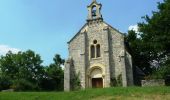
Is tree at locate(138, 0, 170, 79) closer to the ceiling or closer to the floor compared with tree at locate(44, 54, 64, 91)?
closer to the ceiling

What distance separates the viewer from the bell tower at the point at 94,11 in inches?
1580

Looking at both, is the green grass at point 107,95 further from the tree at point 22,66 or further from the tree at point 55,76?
the tree at point 22,66

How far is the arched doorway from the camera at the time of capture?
38.4 metres

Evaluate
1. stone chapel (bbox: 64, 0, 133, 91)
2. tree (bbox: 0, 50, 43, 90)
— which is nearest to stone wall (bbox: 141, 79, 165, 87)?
stone chapel (bbox: 64, 0, 133, 91)

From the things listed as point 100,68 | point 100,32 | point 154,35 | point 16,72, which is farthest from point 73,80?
point 16,72

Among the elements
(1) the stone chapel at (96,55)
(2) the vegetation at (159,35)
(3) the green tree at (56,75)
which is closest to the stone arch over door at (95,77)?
(1) the stone chapel at (96,55)

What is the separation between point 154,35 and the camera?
39.2 meters

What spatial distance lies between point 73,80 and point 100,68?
11.6ft

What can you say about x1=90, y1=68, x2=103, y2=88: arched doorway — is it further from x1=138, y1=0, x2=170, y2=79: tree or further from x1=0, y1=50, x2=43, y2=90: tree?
x1=0, y1=50, x2=43, y2=90: tree

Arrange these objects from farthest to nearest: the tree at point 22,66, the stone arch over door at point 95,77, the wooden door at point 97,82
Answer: the tree at point 22,66
the wooden door at point 97,82
the stone arch over door at point 95,77

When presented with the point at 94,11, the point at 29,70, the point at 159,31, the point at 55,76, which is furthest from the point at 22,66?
the point at 159,31

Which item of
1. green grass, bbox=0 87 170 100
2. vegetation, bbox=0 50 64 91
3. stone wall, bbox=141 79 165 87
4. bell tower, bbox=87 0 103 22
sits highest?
bell tower, bbox=87 0 103 22

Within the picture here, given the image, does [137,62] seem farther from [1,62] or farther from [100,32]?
[1,62]

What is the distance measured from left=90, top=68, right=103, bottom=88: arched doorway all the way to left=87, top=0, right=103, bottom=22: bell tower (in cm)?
650
